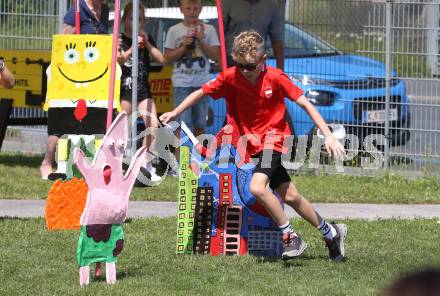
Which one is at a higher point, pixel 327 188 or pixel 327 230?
pixel 327 230

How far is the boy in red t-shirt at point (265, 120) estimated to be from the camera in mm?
6277

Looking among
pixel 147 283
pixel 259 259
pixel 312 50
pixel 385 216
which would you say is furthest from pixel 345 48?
pixel 147 283

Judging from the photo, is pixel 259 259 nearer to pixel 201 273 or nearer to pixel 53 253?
pixel 201 273

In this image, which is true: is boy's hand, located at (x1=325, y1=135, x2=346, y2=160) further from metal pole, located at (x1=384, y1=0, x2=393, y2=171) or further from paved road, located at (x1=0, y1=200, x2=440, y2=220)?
metal pole, located at (x1=384, y1=0, x2=393, y2=171)

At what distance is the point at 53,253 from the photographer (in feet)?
21.1

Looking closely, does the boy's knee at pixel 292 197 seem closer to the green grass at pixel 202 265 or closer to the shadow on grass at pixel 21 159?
the green grass at pixel 202 265

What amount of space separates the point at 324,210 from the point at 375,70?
3.15m

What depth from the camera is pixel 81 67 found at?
9.07 metres

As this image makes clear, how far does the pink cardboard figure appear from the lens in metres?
5.39

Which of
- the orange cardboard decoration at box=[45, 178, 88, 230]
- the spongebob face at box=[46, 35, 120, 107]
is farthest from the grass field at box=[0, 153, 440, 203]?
the orange cardboard decoration at box=[45, 178, 88, 230]

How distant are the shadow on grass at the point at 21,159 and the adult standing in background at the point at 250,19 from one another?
326cm

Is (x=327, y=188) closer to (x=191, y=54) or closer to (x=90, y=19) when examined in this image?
(x=191, y=54)

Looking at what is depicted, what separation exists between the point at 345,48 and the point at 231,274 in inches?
255

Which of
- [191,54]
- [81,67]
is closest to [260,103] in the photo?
[81,67]
